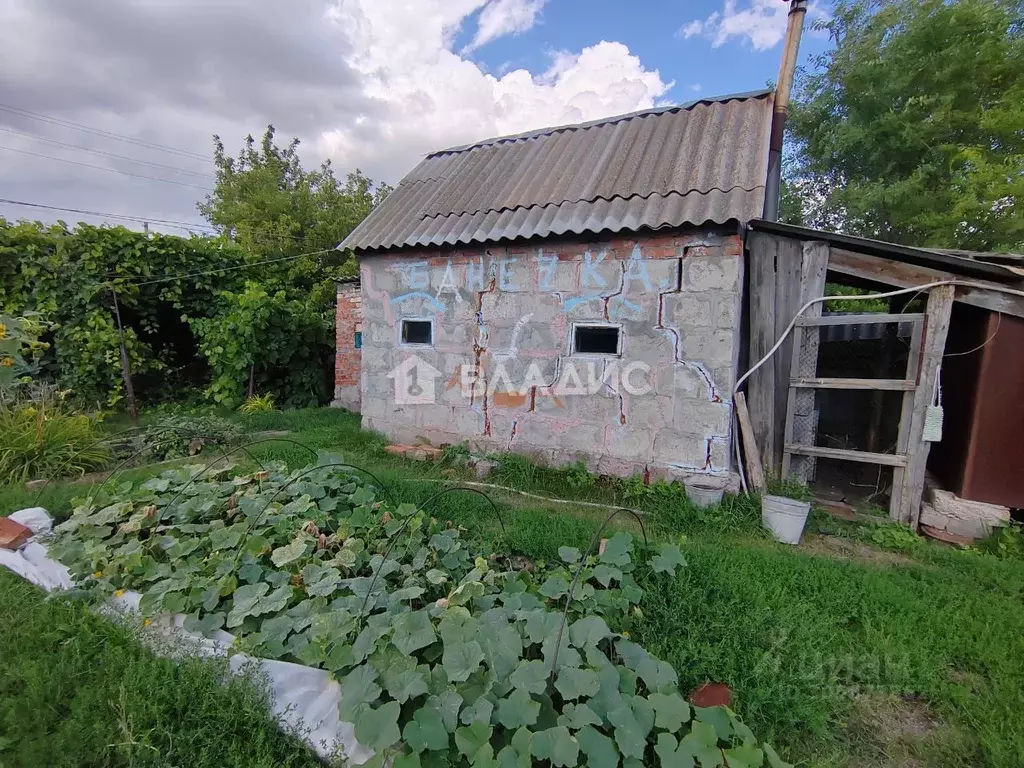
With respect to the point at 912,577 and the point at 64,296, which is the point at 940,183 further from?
the point at 64,296

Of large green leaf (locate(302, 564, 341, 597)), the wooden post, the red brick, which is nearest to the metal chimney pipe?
large green leaf (locate(302, 564, 341, 597))

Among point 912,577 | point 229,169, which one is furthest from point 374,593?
point 229,169

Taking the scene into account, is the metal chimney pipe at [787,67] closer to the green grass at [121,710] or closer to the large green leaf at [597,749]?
the large green leaf at [597,749]

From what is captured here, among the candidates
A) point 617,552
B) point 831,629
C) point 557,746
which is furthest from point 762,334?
point 557,746

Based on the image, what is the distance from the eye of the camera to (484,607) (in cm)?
249

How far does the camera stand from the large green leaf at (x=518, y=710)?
1747 millimetres

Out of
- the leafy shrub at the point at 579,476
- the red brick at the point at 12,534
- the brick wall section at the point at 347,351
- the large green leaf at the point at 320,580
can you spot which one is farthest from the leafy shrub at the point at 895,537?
the brick wall section at the point at 347,351

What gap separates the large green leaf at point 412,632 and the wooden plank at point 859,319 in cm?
430

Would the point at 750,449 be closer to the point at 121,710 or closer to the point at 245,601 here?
the point at 245,601

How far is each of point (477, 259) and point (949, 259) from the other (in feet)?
14.6

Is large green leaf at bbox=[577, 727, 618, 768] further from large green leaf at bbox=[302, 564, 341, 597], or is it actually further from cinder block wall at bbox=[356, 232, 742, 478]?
cinder block wall at bbox=[356, 232, 742, 478]

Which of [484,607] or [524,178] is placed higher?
[524,178]

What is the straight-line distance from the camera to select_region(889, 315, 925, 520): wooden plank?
4.20 meters

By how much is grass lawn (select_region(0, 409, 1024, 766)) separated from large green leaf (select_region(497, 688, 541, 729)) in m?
0.96
